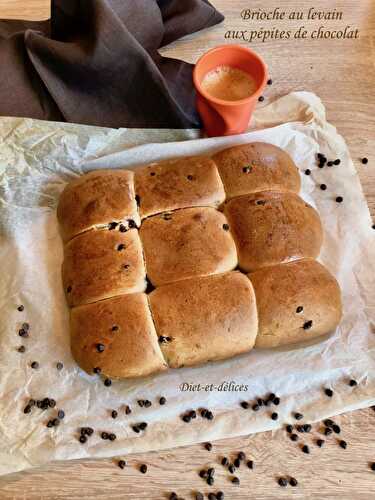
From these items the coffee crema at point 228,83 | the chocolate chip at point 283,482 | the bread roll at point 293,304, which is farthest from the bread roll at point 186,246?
the chocolate chip at point 283,482

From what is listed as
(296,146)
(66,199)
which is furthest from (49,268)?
(296,146)

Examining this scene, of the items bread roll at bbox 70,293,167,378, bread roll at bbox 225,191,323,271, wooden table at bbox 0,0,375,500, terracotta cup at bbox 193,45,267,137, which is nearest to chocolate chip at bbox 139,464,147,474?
wooden table at bbox 0,0,375,500

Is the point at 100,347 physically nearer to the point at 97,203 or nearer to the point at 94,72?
the point at 97,203

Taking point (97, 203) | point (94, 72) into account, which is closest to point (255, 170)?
point (97, 203)

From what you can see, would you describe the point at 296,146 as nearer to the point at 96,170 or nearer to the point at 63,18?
the point at 96,170

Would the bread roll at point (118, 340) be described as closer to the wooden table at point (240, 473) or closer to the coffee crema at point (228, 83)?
the wooden table at point (240, 473)

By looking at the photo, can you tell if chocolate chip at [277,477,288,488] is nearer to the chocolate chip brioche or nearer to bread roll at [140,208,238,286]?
the chocolate chip brioche
